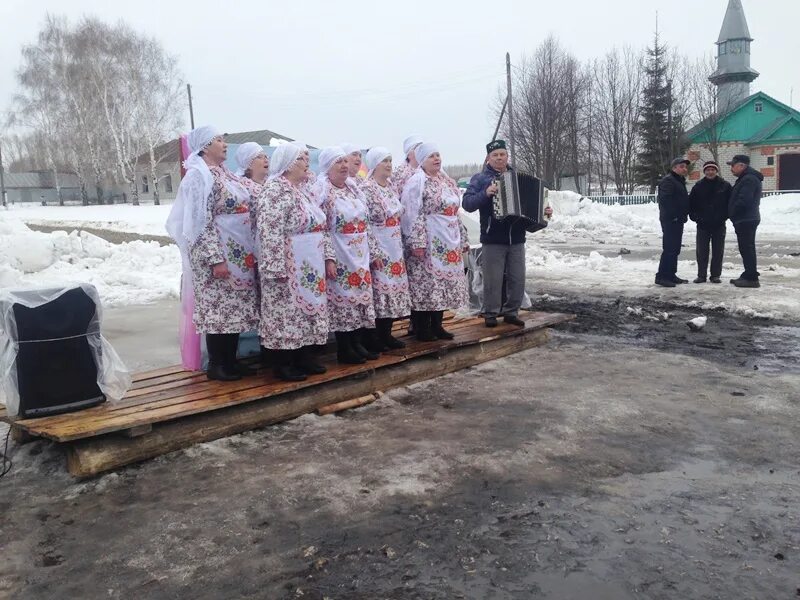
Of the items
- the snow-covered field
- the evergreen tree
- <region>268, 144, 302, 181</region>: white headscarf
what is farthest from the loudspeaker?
the evergreen tree

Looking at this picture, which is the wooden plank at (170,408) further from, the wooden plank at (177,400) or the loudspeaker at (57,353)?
the loudspeaker at (57,353)

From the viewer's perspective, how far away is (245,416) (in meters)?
4.54

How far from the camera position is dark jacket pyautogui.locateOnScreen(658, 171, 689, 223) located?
33.7 feet

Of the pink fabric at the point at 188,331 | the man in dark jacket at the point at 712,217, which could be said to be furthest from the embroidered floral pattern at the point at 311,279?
the man in dark jacket at the point at 712,217

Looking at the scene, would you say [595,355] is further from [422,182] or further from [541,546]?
[541,546]

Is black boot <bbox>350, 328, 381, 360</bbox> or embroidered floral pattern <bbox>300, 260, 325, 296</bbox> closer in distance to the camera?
embroidered floral pattern <bbox>300, 260, 325, 296</bbox>

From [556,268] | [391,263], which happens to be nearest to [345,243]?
[391,263]

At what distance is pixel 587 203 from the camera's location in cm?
2662

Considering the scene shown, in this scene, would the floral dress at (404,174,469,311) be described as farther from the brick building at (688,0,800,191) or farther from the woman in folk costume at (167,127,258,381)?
the brick building at (688,0,800,191)

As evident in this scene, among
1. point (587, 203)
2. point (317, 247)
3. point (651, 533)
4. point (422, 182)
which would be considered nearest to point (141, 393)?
point (317, 247)

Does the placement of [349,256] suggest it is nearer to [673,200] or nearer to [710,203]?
[673,200]

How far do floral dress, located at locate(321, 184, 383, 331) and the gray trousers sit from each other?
1844mm

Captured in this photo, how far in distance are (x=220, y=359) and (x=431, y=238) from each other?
80.5 inches

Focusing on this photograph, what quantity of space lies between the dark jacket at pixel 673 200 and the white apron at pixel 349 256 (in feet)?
22.0
